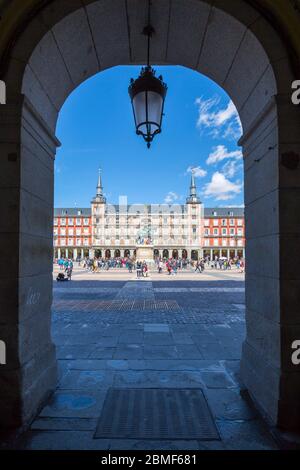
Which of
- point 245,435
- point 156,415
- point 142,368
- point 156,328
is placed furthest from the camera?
point 156,328

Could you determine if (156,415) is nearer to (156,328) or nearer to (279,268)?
(279,268)

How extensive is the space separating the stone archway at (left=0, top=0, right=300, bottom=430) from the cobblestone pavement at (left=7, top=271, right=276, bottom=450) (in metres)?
0.29

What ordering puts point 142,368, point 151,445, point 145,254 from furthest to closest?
point 145,254
point 142,368
point 151,445

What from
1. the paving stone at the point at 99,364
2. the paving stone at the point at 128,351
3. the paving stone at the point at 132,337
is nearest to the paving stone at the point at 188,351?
the paving stone at the point at 128,351

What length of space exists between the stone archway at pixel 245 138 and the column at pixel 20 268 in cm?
1

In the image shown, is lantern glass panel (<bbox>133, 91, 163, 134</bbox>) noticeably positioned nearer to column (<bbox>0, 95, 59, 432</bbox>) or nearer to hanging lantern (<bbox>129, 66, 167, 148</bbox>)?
hanging lantern (<bbox>129, 66, 167, 148</bbox>)

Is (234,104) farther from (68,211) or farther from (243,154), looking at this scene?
(68,211)

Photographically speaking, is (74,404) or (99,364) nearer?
(74,404)

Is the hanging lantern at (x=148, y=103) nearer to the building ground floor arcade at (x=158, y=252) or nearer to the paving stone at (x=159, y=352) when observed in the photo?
the paving stone at (x=159, y=352)

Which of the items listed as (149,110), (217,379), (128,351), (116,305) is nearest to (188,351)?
(128,351)

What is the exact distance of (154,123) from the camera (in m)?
3.50

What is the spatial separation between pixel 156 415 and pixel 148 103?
3.51m

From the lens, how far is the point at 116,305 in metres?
11.4
